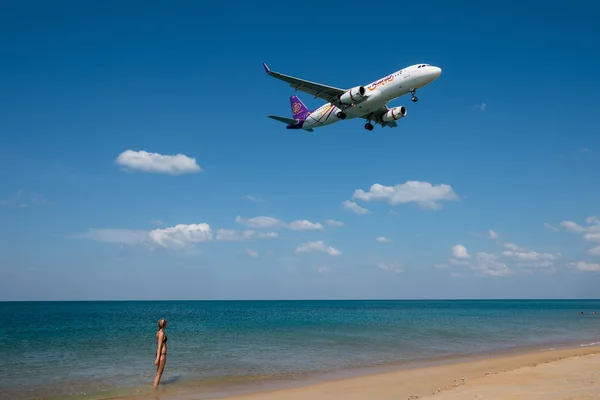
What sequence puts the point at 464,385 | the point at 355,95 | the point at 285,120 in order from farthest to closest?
the point at 285,120, the point at 355,95, the point at 464,385

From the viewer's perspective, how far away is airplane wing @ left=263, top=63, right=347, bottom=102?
32.8 metres

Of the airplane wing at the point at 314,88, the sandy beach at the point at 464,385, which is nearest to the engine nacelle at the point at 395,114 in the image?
the airplane wing at the point at 314,88

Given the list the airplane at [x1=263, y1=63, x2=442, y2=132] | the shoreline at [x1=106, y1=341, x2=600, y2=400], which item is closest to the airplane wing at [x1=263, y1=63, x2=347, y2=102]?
the airplane at [x1=263, y1=63, x2=442, y2=132]

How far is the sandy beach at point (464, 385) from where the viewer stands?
12.0 m

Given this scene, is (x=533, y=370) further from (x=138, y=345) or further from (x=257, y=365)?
(x=138, y=345)

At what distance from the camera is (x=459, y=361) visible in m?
22.1

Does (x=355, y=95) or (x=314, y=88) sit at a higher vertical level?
(x=314, y=88)

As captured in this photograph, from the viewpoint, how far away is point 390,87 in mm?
31719

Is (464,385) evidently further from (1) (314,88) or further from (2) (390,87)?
(1) (314,88)

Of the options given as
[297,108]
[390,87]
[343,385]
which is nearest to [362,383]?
[343,385]

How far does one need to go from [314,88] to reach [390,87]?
19.2ft

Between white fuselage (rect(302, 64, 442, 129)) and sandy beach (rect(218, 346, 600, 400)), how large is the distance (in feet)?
62.5

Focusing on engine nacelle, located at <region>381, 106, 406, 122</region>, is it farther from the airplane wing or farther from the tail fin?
the tail fin

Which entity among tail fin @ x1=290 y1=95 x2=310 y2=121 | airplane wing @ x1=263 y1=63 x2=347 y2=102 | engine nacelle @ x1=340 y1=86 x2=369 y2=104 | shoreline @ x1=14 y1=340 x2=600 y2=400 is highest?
tail fin @ x1=290 y1=95 x2=310 y2=121
